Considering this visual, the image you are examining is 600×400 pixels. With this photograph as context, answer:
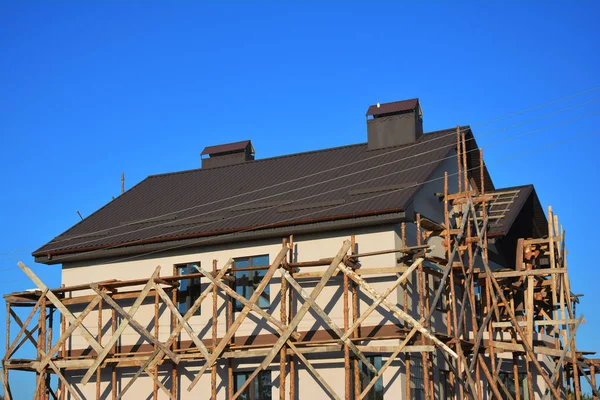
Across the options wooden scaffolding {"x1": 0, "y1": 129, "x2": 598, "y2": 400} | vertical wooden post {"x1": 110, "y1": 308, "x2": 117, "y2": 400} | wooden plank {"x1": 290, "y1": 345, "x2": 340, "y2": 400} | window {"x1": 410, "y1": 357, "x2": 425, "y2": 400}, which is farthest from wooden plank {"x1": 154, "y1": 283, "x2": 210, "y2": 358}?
window {"x1": 410, "y1": 357, "x2": 425, "y2": 400}

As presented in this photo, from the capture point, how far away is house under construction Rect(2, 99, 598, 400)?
27.6m

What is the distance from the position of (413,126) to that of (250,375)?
11.3 m

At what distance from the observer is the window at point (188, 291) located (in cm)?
3125

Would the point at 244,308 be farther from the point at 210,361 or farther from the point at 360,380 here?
the point at 360,380

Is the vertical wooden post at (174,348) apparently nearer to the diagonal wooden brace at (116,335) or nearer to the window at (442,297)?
the diagonal wooden brace at (116,335)

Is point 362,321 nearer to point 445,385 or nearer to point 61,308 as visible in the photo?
point 445,385

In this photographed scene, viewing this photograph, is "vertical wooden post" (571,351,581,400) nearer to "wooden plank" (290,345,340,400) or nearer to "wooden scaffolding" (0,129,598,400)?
"wooden scaffolding" (0,129,598,400)

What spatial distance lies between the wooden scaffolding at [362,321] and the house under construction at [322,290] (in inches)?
2.8

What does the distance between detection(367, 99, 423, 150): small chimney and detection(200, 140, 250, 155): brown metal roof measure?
674 centimetres

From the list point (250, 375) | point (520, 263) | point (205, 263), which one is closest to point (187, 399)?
point (250, 375)

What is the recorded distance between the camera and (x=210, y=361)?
2827 centimetres

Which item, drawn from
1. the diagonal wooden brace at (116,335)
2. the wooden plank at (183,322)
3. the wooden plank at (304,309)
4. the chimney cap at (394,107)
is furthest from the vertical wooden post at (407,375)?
the chimney cap at (394,107)

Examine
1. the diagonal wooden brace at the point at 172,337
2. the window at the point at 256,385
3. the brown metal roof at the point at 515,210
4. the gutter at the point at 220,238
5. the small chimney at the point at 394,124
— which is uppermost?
the small chimney at the point at 394,124

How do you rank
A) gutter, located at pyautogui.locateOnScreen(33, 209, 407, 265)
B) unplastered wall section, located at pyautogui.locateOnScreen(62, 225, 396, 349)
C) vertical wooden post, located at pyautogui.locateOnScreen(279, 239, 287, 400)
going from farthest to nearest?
unplastered wall section, located at pyautogui.locateOnScreen(62, 225, 396, 349), gutter, located at pyautogui.locateOnScreen(33, 209, 407, 265), vertical wooden post, located at pyautogui.locateOnScreen(279, 239, 287, 400)
